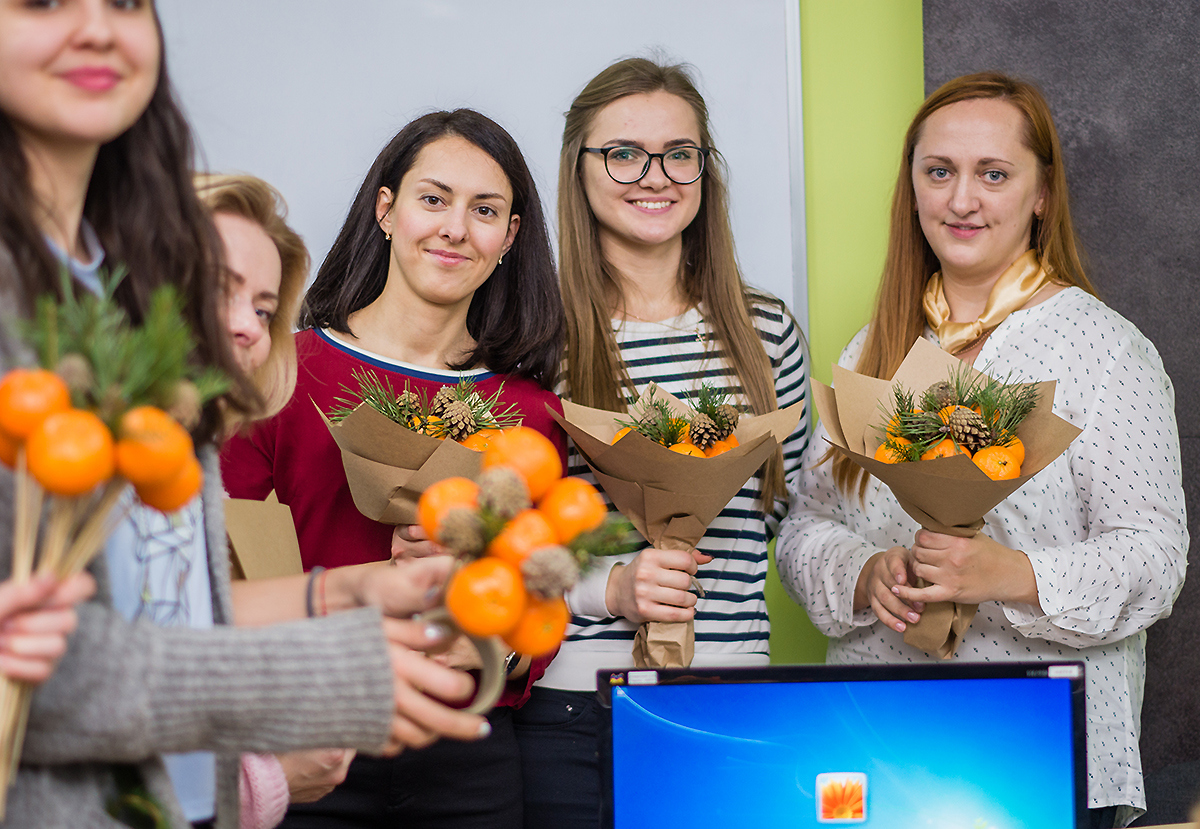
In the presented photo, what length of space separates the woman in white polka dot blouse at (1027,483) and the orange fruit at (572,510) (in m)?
0.91

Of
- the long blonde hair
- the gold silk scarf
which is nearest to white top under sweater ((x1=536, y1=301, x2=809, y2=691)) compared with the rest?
the gold silk scarf

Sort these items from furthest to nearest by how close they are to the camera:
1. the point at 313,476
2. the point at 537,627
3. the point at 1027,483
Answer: the point at 1027,483 → the point at 313,476 → the point at 537,627

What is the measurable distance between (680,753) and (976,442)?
663 millimetres

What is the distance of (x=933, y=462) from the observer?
4.77 feet

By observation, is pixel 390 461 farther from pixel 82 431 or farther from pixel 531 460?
pixel 82 431

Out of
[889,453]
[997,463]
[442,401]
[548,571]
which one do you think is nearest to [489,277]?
[442,401]

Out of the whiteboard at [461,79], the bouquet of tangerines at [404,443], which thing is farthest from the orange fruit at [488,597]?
the whiteboard at [461,79]

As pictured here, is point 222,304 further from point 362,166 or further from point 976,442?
point 362,166

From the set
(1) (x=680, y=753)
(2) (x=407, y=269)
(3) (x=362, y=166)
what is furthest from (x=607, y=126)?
(1) (x=680, y=753)

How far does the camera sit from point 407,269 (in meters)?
1.77

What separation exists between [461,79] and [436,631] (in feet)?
5.98

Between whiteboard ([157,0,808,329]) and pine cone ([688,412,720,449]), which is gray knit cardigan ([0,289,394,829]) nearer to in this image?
pine cone ([688,412,720,449])

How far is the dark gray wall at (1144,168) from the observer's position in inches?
87.3

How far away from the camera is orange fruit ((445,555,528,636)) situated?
2.62 ft
